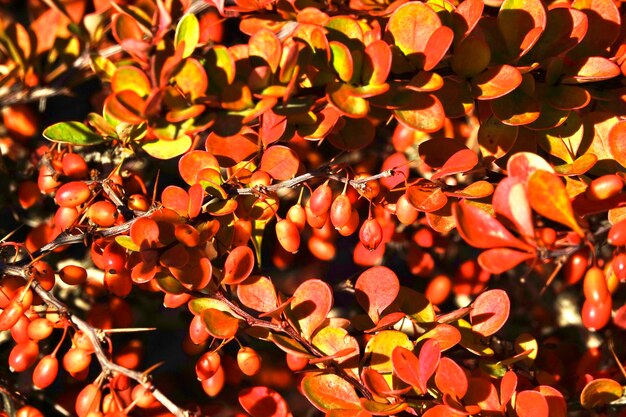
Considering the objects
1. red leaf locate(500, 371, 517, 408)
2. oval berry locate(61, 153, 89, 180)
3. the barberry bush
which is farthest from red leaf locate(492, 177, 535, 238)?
oval berry locate(61, 153, 89, 180)

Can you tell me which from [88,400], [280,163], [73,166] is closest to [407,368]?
[280,163]

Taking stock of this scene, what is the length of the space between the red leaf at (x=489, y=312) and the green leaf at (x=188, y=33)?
0.47m

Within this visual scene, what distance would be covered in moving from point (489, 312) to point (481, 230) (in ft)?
0.83

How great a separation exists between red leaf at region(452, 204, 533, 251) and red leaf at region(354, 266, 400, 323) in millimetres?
206

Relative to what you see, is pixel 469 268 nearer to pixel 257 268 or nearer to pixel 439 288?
pixel 439 288

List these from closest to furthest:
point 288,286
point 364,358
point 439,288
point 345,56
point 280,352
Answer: point 345,56 < point 364,358 < point 439,288 < point 280,352 < point 288,286

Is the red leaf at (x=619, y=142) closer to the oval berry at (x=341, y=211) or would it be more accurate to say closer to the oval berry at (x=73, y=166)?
the oval berry at (x=341, y=211)

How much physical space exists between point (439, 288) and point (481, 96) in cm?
43

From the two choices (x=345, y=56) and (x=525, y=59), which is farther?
(x=525, y=59)

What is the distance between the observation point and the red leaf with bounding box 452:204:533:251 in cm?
71

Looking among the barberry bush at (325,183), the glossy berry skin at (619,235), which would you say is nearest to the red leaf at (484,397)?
the barberry bush at (325,183)

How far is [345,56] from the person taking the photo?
795mm

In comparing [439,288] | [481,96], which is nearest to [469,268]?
[439,288]

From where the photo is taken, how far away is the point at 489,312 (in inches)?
37.1
